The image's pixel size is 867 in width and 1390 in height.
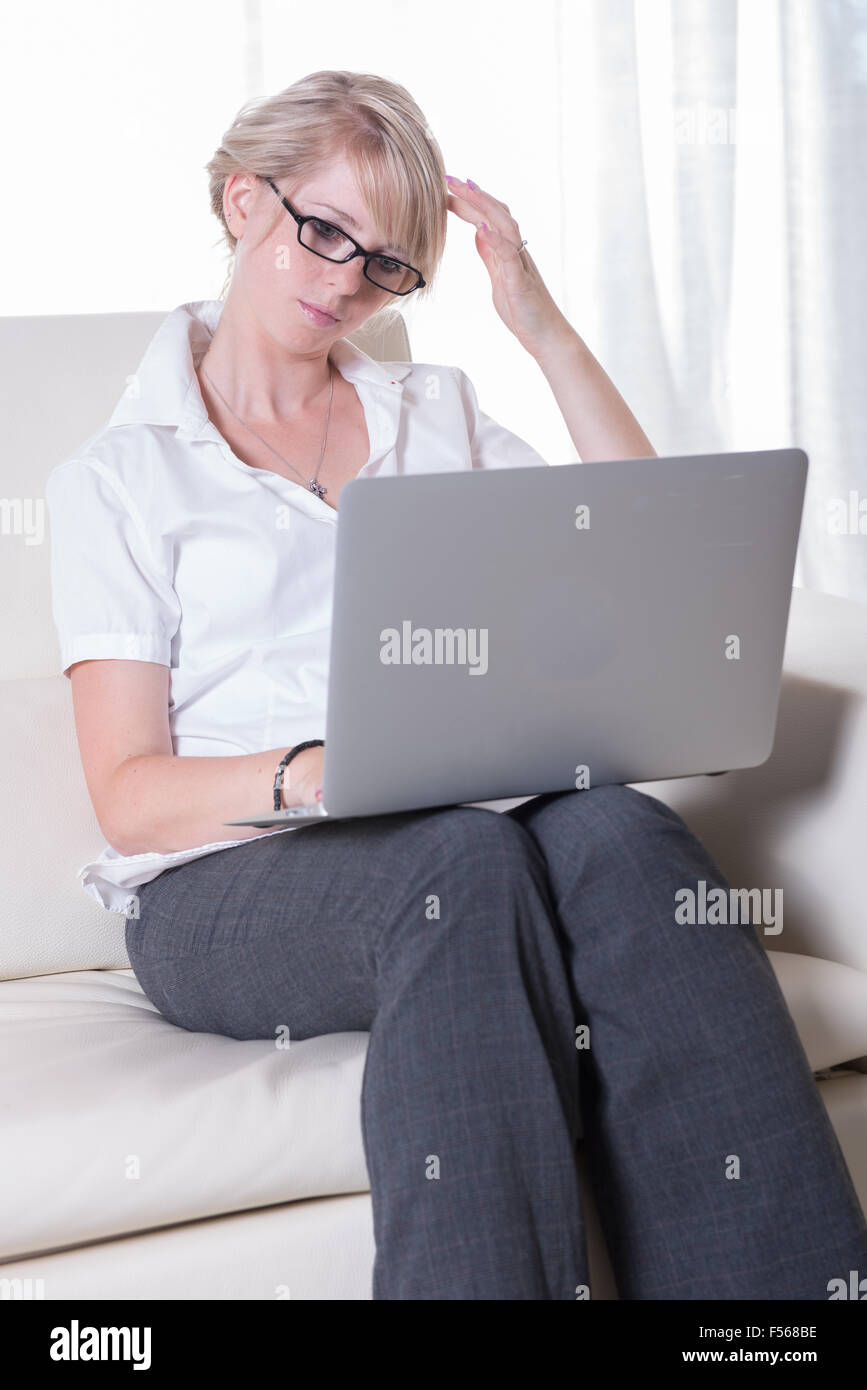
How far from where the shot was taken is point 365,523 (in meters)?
0.74

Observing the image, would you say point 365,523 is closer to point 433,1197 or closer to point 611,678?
point 611,678

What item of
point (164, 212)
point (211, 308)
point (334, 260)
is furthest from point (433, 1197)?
point (164, 212)

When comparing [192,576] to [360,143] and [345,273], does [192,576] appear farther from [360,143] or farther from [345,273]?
[360,143]

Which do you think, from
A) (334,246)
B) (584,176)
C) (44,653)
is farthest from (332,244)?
(584,176)

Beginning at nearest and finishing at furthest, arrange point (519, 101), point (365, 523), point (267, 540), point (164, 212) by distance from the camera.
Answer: point (365, 523) → point (267, 540) → point (164, 212) → point (519, 101)

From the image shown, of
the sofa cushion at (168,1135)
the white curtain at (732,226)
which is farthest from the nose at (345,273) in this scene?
the white curtain at (732,226)

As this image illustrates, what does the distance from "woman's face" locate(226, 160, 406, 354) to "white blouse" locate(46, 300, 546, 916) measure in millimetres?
113

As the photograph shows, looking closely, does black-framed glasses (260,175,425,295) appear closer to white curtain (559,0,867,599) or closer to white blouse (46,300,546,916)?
white blouse (46,300,546,916)

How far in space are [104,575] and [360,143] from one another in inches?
17.5

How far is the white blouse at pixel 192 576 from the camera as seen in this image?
110 centimetres

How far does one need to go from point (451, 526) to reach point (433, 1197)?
380 millimetres

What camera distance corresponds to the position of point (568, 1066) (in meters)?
0.83

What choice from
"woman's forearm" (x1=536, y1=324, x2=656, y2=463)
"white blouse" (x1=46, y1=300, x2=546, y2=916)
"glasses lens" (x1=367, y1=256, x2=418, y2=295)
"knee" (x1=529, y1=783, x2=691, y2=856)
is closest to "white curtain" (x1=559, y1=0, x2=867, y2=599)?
"woman's forearm" (x1=536, y1=324, x2=656, y2=463)

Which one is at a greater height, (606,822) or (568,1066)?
(606,822)
